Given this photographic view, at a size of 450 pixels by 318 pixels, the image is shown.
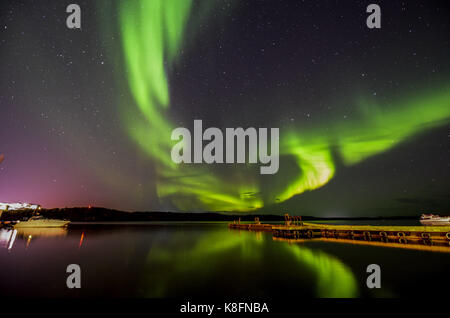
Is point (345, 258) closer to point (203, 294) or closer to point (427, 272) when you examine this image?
point (427, 272)

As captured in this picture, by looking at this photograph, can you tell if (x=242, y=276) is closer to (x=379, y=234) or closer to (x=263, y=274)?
(x=263, y=274)

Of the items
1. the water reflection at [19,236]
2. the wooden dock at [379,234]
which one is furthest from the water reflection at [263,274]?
the water reflection at [19,236]

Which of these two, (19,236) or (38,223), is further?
(38,223)

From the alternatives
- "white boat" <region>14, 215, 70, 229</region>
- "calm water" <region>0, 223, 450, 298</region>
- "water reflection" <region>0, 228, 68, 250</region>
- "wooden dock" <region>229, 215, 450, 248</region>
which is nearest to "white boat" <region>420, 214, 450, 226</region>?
"wooden dock" <region>229, 215, 450, 248</region>

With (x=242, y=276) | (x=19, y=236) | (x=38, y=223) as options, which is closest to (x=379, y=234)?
(x=242, y=276)

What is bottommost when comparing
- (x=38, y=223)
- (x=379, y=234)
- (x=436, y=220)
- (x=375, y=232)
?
(x=379, y=234)

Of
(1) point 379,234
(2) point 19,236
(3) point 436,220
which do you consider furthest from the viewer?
(3) point 436,220

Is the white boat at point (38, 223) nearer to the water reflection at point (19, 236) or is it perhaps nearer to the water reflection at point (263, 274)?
the water reflection at point (19, 236)

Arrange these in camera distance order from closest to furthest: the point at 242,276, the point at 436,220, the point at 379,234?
the point at 242,276 → the point at 379,234 → the point at 436,220

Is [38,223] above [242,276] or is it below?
above

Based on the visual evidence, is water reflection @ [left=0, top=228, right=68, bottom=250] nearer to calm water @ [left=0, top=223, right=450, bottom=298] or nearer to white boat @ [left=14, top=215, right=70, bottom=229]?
calm water @ [left=0, top=223, right=450, bottom=298]

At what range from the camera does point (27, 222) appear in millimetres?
88062
